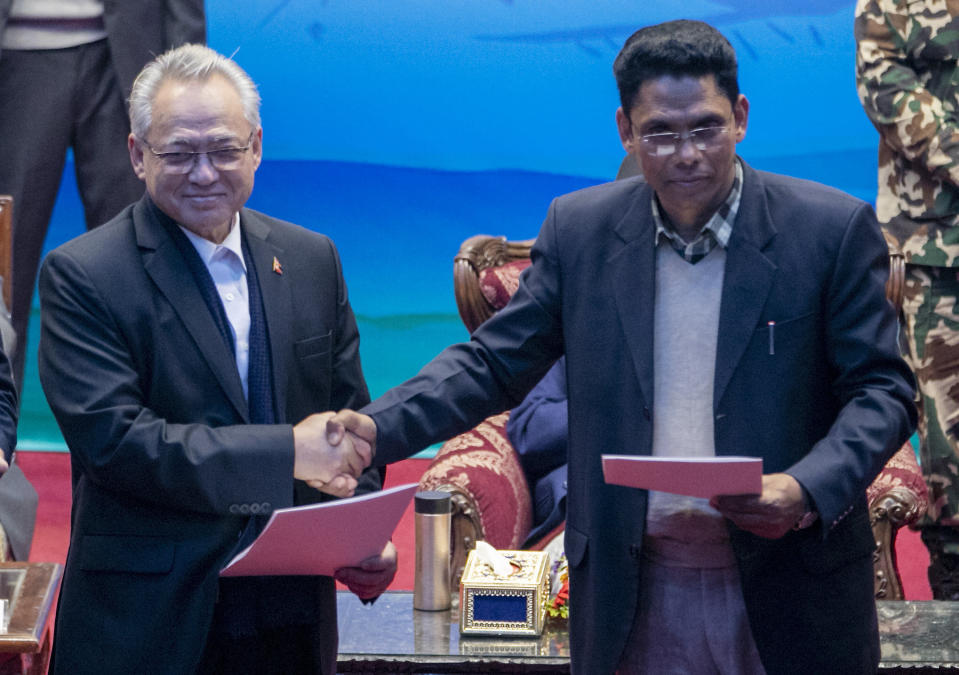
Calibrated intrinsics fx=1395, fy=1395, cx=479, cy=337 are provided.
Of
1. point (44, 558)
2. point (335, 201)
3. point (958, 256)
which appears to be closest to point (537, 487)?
point (958, 256)

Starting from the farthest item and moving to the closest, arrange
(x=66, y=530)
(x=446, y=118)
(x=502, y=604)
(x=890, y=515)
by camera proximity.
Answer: (x=446, y=118), (x=66, y=530), (x=890, y=515), (x=502, y=604)

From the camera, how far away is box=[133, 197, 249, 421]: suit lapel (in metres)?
1.93

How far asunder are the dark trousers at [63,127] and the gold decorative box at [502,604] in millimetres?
1822

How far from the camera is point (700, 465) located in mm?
1676

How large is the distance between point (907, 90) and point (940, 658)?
1.50 metres

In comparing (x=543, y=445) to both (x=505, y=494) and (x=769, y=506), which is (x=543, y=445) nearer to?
(x=505, y=494)

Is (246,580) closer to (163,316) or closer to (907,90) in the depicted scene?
(163,316)

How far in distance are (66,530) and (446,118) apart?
2.33m

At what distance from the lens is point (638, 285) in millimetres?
1972

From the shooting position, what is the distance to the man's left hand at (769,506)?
1786 mm

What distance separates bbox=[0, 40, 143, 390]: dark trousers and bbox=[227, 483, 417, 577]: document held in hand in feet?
7.71

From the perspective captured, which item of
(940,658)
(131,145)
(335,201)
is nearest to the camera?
(131,145)

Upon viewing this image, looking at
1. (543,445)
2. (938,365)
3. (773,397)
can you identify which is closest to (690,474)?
(773,397)

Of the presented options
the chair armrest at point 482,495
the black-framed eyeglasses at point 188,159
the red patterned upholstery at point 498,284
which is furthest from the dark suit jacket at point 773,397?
the red patterned upholstery at point 498,284
